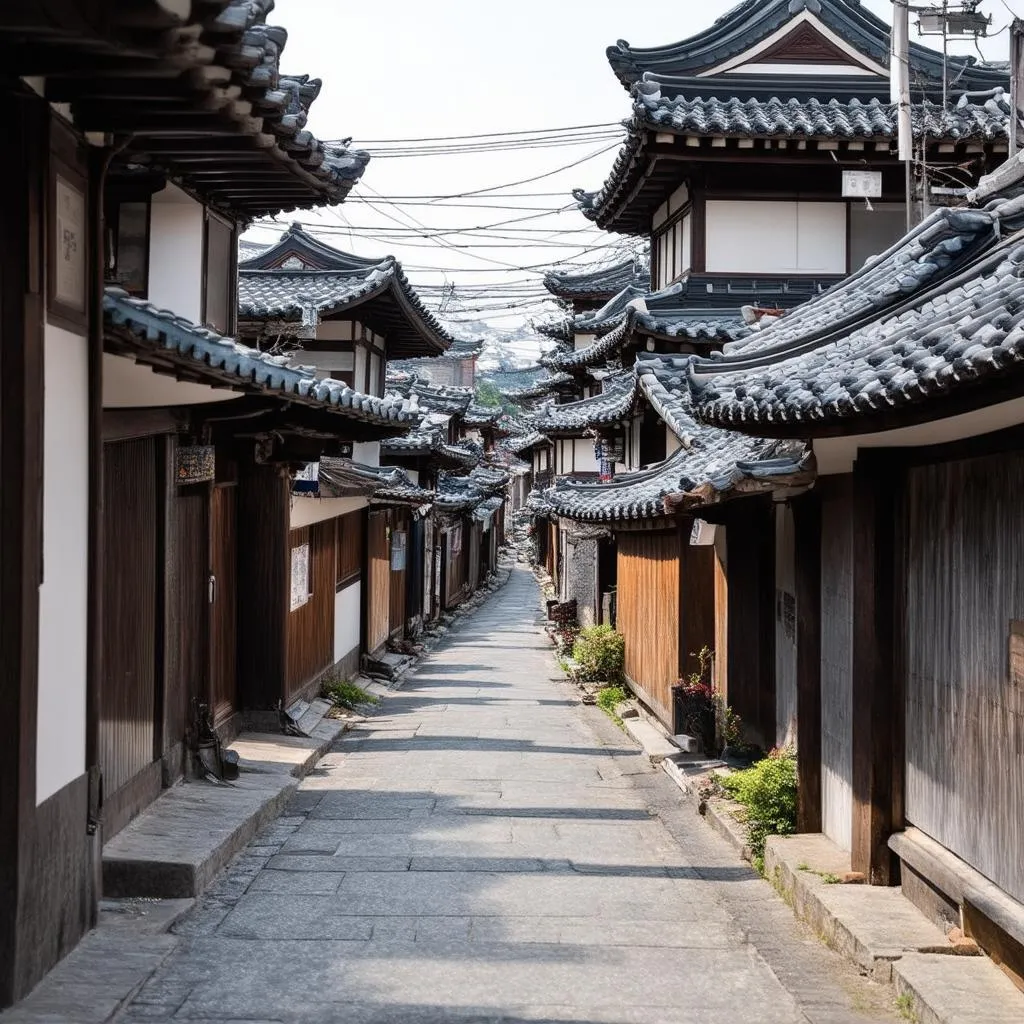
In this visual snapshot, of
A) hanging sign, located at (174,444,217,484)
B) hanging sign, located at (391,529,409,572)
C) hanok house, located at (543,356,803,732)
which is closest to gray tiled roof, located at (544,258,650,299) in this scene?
hanging sign, located at (391,529,409,572)

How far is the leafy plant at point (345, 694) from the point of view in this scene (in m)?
22.1

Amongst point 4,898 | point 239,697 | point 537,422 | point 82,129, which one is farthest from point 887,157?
point 537,422

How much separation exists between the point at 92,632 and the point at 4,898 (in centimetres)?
204

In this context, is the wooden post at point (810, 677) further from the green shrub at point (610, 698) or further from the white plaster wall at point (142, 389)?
the green shrub at point (610, 698)

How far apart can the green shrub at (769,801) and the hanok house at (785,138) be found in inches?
469

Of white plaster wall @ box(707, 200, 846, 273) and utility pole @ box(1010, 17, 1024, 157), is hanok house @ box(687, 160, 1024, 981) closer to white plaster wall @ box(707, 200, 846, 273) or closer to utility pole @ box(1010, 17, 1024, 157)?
utility pole @ box(1010, 17, 1024, 157)

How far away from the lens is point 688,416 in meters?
20.2

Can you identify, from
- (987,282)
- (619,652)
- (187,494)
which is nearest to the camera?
(987,282)

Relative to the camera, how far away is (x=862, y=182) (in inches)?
874

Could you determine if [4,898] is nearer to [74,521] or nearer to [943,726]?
[74,521]

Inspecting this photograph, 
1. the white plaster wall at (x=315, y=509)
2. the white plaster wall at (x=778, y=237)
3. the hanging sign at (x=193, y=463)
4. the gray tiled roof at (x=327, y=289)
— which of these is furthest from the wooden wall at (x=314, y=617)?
the white plaster wall at (x=778, y=237)

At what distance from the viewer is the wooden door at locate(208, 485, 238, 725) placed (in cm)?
1545

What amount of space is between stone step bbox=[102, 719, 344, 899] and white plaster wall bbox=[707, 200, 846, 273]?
455 inches

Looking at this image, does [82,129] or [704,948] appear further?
[704,948]
